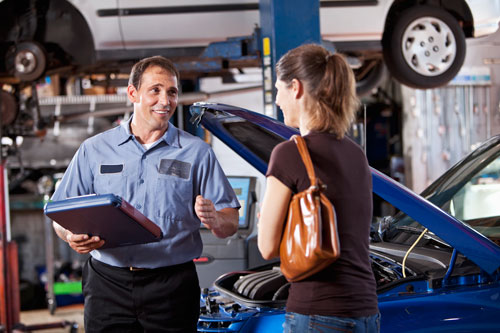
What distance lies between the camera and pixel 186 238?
205 cm

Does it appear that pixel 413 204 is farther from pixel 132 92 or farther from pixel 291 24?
pixel 291 24

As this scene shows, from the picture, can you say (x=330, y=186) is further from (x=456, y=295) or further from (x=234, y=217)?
(x=456, y=295)

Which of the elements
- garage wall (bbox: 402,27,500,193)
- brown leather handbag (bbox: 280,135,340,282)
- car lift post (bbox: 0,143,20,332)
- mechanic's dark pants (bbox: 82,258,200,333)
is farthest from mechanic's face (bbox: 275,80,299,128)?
garage wall (bbox: 402,27,500,193)

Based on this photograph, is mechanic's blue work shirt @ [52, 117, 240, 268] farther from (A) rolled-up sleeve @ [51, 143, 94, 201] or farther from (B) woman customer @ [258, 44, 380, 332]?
(B) woman customer @ [258, 44, 380, 332]

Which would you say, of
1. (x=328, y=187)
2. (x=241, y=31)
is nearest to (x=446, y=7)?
(x=241, y=31)

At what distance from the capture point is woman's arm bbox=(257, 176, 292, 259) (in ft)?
4.85

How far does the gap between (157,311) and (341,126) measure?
35.5 inches

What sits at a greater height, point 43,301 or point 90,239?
point 90,239

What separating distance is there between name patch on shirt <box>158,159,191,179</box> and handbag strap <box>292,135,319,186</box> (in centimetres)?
69

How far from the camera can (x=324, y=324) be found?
148 centimetres

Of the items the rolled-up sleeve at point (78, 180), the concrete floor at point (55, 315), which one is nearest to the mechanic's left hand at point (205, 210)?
the rolled-up sleeve at point (78, 180)

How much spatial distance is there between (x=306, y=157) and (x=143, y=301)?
849 millimetres

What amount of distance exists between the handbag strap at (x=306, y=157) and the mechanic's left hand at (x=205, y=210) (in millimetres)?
547

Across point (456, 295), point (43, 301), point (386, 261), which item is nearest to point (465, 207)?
point (386, 261)
